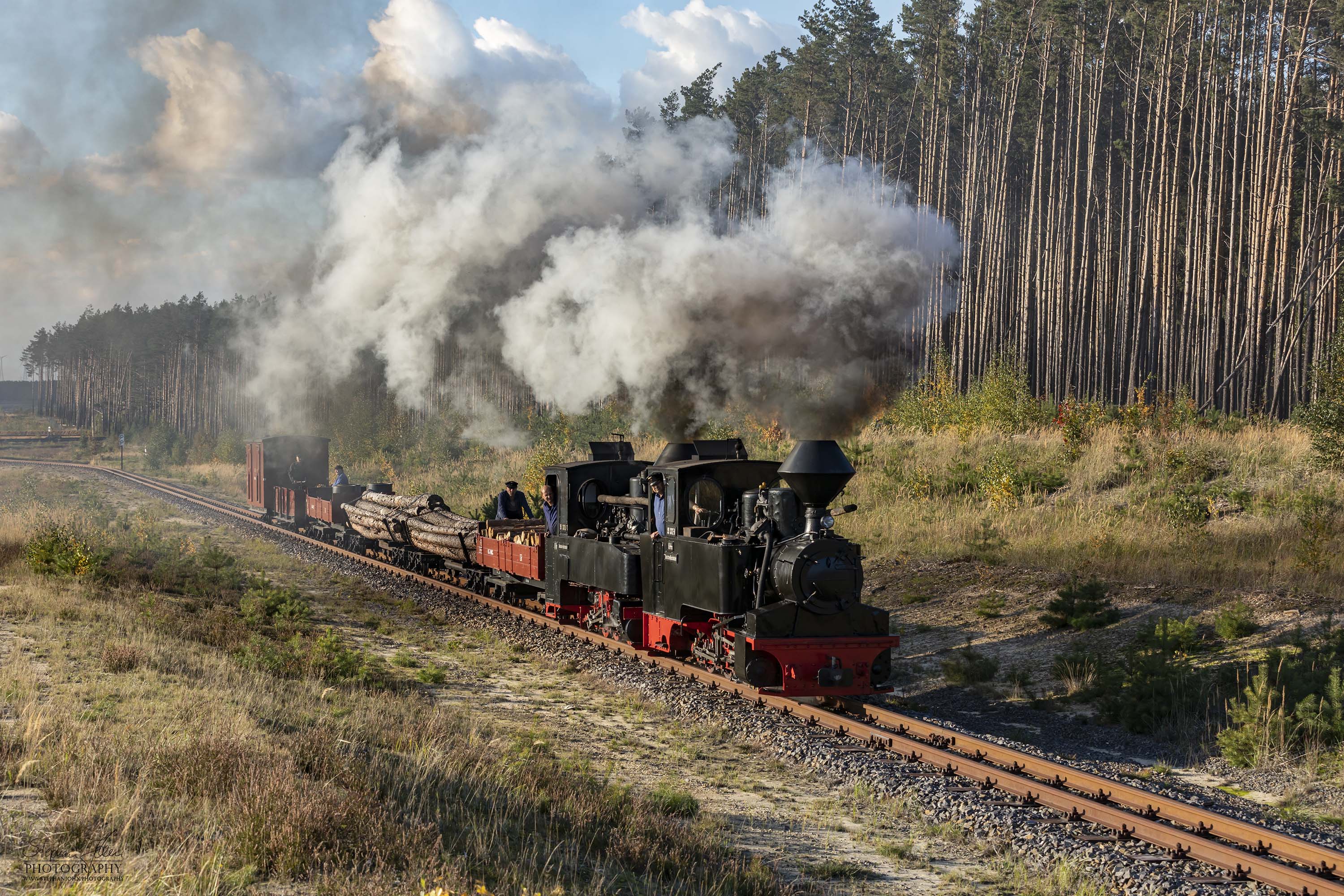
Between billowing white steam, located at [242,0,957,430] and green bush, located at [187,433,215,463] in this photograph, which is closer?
billowing white steam, located at [242,0,957,430]

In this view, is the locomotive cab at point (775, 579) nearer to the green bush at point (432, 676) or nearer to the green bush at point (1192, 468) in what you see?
the green bush at point (432, 676)

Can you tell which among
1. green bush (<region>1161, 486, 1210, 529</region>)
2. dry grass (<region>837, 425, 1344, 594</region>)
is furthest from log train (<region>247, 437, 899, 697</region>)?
green bush (<region>1161, 486, 1210, 529</region>)

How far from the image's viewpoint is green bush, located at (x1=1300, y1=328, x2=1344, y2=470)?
701 inches

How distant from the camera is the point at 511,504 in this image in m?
20.7

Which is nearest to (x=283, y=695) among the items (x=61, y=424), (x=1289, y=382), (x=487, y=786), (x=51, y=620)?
(x=487, y=786)

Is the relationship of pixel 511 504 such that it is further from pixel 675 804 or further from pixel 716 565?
pixel 675 804

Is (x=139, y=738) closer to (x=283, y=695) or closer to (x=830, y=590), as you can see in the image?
(x=283, y=695)

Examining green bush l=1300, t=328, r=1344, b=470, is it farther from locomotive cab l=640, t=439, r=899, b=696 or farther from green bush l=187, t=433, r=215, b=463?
green bush l=187, t=433, r=215, b=463

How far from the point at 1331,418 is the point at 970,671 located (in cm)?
1023

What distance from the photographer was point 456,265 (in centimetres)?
2309

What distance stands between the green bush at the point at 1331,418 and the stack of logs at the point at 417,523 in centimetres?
1573

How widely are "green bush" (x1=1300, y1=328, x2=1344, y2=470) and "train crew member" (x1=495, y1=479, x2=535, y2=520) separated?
593 inches

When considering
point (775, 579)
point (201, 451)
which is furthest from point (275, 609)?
point (201, 451)

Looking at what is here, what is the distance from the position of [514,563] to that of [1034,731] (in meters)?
9.54
